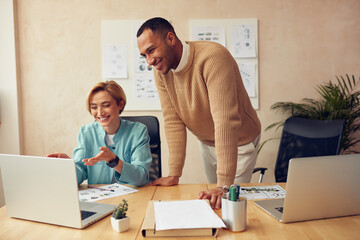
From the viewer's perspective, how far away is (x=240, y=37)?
9.70 ft

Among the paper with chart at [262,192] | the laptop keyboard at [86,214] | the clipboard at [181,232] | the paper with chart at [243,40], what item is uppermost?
the paper with chart at [243,40]

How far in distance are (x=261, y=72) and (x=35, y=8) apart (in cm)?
224


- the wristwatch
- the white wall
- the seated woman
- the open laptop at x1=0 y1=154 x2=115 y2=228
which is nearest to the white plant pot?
the open laptop at x1=0 y1=154 x2=115 y2=228

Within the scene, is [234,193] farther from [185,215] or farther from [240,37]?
[240,37]

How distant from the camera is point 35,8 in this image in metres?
3.04

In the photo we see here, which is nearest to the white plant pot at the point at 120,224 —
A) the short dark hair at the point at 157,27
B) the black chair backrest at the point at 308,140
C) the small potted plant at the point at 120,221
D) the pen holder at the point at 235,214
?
the small potted plant at the point at 120,221

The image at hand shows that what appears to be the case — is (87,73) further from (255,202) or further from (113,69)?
(255,202)

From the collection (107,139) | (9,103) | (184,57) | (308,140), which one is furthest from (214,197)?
(9,103)

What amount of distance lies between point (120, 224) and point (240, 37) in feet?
7.84

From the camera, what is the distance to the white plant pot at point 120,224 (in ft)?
3.15

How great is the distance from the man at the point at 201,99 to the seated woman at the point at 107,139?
165 millimetres

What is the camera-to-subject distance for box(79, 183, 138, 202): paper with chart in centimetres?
134

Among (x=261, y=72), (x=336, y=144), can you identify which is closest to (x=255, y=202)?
(x=336, y=144)

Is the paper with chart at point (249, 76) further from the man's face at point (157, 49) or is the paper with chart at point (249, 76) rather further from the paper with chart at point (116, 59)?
the man's face at point (157, 49)
